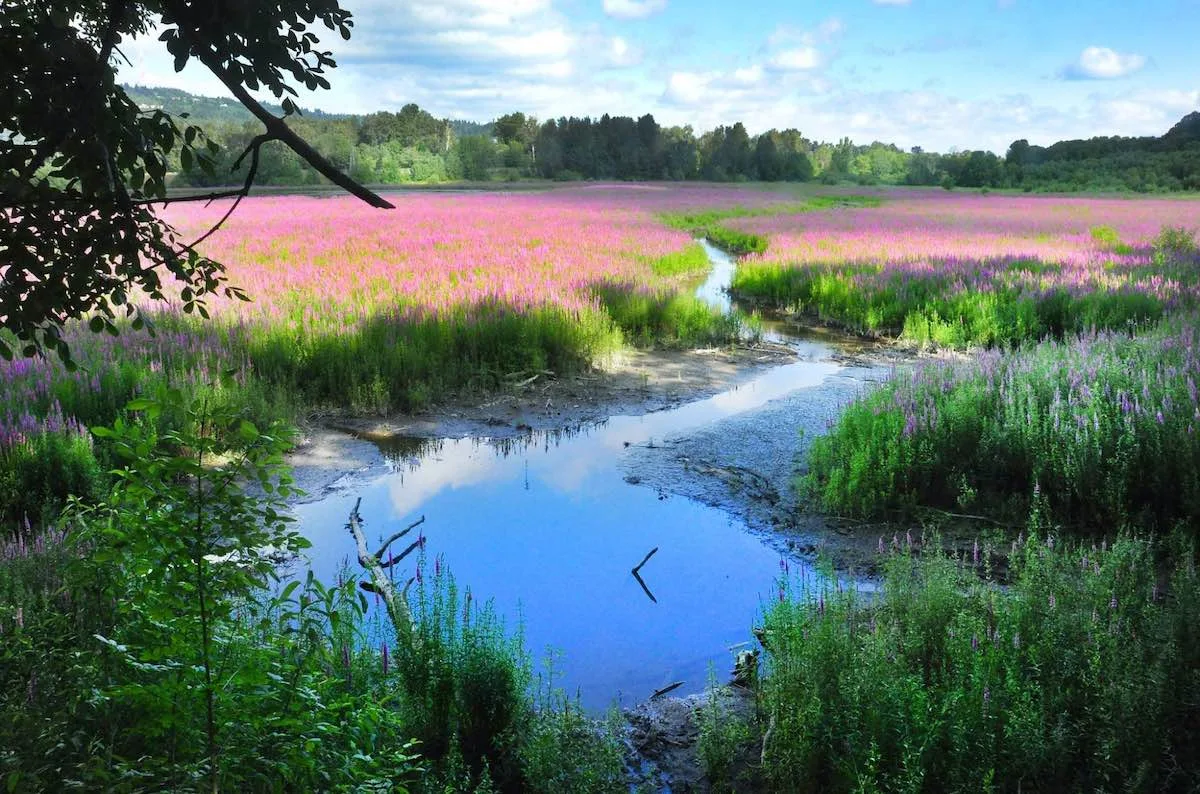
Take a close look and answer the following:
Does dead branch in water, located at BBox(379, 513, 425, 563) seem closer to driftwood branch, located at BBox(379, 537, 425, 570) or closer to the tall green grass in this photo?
driftwood branch, located at BBox(379, 537, 425, 570)

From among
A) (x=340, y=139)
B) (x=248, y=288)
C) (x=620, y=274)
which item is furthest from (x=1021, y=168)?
(x=248, y=288)

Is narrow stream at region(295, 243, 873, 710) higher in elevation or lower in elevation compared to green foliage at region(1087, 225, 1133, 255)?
lower

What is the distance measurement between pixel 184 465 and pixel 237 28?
1109mm

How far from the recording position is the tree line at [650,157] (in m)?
69.4

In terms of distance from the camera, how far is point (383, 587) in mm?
4355

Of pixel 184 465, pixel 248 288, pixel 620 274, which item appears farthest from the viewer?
pixel 620 274

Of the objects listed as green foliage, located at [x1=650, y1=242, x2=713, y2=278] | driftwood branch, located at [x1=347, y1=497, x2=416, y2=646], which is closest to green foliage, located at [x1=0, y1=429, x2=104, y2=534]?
driftwood branch, located at [x1=347, y1=497, x2=416, y2=646]

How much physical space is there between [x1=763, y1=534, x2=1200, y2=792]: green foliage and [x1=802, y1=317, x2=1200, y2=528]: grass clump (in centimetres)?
169

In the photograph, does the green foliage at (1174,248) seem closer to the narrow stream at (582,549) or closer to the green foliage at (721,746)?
the narrow stream at (582,549)

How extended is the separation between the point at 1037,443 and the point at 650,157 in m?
102

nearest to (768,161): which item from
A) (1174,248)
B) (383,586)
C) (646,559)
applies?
(1174,248)

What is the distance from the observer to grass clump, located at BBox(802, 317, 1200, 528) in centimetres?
528

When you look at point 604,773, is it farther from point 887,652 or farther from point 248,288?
point 248,288

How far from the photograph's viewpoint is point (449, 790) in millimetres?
2580
